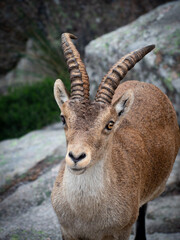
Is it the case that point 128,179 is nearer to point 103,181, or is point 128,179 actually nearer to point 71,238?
point 103,181

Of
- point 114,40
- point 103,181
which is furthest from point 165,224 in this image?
point 114,40

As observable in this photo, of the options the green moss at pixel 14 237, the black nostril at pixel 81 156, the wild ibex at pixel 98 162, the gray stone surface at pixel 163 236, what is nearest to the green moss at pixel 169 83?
the wild ibex at pixel 98 162

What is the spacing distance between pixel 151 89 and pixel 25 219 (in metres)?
3.05

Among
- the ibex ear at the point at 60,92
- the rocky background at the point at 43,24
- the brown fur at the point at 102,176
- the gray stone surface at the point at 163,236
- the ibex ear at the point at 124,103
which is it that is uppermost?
the rocky background at the point at 43,24

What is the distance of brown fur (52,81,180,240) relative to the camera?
12.8 ft

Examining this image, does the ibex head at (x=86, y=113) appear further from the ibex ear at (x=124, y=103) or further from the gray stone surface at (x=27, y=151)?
the gray stone surface at (x=27, y=151)

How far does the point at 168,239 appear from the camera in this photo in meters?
5.82

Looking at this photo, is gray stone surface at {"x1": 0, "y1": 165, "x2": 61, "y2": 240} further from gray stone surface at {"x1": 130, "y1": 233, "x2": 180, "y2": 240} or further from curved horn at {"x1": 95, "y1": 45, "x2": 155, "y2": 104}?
curved horn at {"x1": 95, "y1": 45, "x2": 155, "y2": 104}

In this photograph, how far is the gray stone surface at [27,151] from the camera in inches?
291

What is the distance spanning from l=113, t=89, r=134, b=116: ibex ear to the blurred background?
1200mm

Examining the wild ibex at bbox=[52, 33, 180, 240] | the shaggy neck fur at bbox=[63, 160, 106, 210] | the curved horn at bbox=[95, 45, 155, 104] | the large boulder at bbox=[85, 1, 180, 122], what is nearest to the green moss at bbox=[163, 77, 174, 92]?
the large boulder at bbox=[85, 1, 180, 122]

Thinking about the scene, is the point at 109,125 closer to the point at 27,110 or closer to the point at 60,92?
the point at 60,92

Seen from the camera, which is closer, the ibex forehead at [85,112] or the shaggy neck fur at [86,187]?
the ibex forehead at [85,112]

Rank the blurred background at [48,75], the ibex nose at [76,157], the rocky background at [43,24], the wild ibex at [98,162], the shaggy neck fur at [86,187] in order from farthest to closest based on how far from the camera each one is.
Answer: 1. the rocky background at [43,24]
2. the blurred background at [48,75]
3. the shaggy neck fur at [86,187]
4. the wild ibex at [98,162]
5. the ibex nose at [76,157]
